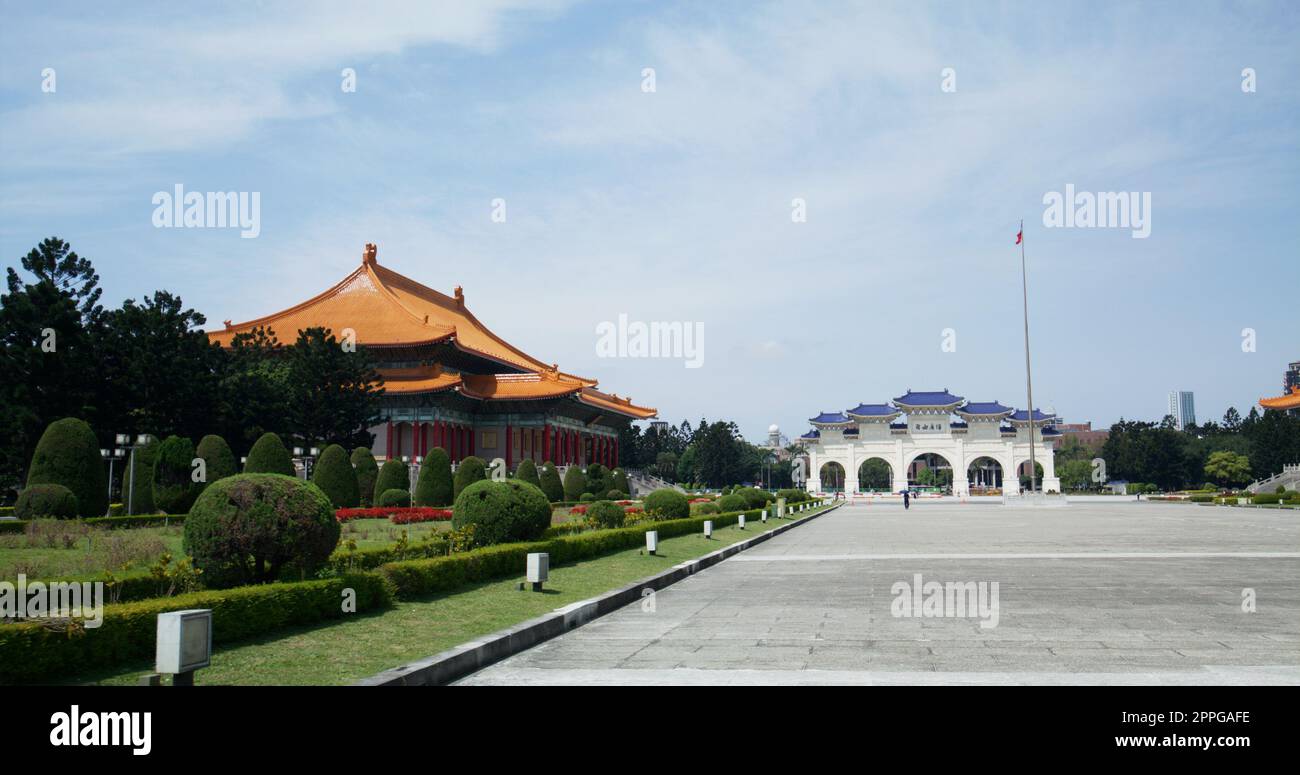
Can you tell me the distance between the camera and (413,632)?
8.20m

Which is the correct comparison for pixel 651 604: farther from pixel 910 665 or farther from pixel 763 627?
pixel 910 665

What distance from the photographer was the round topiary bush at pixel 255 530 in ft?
28.2

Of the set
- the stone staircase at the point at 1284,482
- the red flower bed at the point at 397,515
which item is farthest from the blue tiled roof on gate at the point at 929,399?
the red flower bed at the point at 397,515

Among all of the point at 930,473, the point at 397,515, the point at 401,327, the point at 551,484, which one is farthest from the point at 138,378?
the point at 930,473

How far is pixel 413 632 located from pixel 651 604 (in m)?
3.98

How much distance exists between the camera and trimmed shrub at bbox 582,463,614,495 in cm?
4500

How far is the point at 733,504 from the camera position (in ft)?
113

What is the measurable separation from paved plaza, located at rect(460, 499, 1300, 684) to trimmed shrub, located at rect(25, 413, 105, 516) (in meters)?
16.7

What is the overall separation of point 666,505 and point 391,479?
41.2 feet

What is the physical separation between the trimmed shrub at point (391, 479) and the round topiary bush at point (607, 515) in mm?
13665

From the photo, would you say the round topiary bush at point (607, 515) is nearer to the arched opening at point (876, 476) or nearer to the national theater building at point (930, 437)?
the national theater building at point (930, 437)

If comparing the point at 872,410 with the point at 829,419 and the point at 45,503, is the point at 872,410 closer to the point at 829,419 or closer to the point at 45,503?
the point at 829,419

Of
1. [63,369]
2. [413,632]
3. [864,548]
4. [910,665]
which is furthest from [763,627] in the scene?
[63,369]
